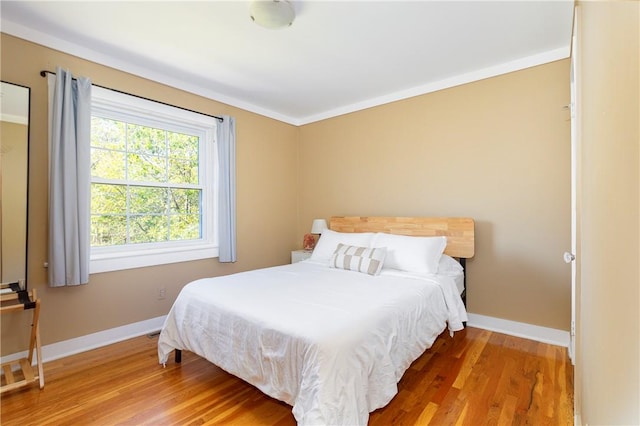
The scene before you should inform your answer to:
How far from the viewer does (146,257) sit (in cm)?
296

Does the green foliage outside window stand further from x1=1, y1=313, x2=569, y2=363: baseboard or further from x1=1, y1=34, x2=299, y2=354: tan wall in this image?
x1=1, y1=313, x2=569, y2=363: baseboard

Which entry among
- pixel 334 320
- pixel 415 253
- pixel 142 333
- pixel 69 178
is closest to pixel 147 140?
pixel 69 178

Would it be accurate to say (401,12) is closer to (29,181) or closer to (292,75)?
(292,75)

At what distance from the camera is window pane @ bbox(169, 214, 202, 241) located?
10.8 feet

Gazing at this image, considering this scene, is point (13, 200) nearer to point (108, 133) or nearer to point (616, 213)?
point (108, 133)

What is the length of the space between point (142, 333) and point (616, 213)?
3420 mm

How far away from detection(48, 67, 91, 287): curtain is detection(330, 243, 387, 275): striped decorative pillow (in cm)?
214

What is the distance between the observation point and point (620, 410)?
659 millimetres

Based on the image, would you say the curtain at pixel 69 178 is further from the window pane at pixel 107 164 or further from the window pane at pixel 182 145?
the window pane at pixel 182 145

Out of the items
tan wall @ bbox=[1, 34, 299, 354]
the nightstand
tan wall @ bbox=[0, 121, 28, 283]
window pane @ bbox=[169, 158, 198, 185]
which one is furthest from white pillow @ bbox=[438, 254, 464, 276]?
tan wall @ bbox=[0, 121, 28, 283]

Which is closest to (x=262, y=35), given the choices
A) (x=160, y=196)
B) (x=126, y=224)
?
(x=160, y=196)

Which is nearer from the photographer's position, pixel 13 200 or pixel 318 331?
pixel 318 331

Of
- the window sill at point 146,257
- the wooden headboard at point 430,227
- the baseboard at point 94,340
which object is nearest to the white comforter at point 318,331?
the wooden headboard at point 430,227

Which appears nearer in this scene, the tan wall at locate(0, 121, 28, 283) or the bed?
the bed
